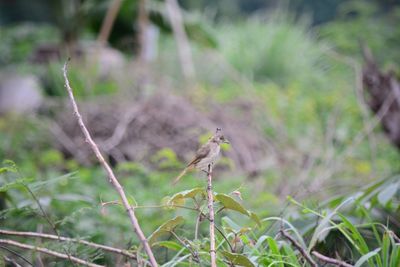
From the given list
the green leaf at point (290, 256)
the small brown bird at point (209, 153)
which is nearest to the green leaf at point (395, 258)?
the green leaf at point (290, 256)

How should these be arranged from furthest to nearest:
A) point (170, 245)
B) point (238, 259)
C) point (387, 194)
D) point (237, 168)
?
point (237, 168)
point (387, 194)
point (170, 245)
point (238, 259)

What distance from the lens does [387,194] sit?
2109 millimetres

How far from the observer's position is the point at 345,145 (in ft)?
21.6

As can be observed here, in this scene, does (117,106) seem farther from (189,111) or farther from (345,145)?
(345,145)

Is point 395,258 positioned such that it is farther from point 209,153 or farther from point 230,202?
point 209,153

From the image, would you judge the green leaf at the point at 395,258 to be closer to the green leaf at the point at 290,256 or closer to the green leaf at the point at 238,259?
the green leaf at the point at 290,256

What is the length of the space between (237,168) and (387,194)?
3244 mm

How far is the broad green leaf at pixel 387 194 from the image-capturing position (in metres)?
2.07

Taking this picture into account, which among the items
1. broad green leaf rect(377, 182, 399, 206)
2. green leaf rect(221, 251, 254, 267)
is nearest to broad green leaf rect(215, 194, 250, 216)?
green leaf rect(221, 251, 254, 267)

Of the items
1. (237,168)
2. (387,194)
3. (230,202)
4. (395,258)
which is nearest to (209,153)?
(230,202)

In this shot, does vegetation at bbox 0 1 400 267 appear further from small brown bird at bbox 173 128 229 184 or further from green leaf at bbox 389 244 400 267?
small brown bird at bbox 173 128 229 184

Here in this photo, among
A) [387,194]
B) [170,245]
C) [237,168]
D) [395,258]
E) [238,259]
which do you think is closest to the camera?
[238,259]

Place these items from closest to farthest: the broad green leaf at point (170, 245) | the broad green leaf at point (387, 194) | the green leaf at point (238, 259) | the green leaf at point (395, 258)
→ the green leaf at point (238, 259)
the green leaf at point (395, 258)
the broad green leaf at point (170, 245)
the broad green leaf at point (387, 194)

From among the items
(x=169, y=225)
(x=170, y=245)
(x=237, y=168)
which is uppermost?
(x=169, y=225)
